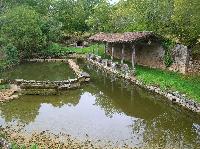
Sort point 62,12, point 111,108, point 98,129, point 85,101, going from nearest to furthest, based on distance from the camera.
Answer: point 98,129
point 111,108
point 85,101
point 62,12

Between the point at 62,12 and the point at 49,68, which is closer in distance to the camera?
the point at 49,68

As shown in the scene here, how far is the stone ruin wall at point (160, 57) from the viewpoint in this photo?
112 feet

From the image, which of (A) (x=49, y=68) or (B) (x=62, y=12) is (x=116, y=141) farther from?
(B) (x=62, y=12)

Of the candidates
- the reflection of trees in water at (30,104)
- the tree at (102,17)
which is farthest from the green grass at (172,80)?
the tree at (102,17)

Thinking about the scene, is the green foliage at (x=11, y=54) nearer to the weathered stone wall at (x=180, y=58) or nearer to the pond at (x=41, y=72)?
the pond at (x=41, y=72)

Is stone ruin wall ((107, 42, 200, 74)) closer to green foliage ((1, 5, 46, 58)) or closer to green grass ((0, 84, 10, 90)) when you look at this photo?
green foliage ((1, 5, 46, 58))

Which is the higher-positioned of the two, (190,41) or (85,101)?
(190,41)

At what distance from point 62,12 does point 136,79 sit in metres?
37.7

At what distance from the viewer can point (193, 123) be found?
23.6 meters

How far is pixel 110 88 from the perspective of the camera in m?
33.8

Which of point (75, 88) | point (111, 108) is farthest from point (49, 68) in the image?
point (111, 108)

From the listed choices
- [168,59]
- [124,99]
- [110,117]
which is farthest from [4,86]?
[168,59]

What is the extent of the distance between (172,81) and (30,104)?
1243 centimetres

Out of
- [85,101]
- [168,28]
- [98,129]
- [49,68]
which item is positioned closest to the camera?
[98,129]
